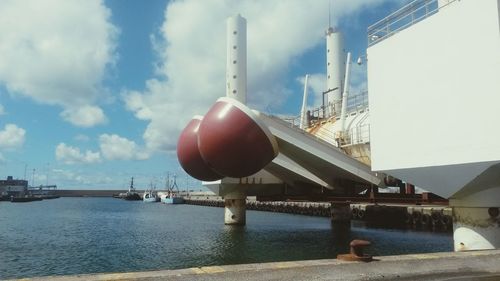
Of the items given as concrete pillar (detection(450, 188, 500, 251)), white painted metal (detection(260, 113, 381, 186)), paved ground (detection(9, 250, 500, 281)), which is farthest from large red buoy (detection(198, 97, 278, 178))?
paved ground (detection(9, 250, 500, 281))

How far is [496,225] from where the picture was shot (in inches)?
741

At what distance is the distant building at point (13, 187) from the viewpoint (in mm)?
171212

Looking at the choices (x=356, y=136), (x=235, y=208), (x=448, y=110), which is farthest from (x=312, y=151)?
(x=235, y=208)

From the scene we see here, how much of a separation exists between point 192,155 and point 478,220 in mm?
16416

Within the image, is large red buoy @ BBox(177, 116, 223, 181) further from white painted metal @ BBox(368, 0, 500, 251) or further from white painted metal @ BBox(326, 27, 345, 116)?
white painted metal @ BBox(326, 27, 345, 116)

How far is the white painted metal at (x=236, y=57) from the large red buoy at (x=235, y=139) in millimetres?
14662

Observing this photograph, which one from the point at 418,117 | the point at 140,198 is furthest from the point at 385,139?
the point at 140,198

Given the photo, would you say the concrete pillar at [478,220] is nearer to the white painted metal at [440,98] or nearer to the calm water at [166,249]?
the white painted metal at [440,98]

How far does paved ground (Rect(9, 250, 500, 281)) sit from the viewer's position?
925 cm

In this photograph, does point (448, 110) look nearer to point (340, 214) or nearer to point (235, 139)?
point (235, 139)

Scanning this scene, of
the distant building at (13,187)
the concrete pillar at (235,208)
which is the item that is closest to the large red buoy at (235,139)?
the concrete pillar at (235,208)

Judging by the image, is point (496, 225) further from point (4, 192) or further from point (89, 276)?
point (4, 192)

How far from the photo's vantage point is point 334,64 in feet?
151

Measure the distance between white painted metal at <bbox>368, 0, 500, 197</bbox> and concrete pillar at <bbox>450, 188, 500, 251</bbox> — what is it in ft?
3.69
